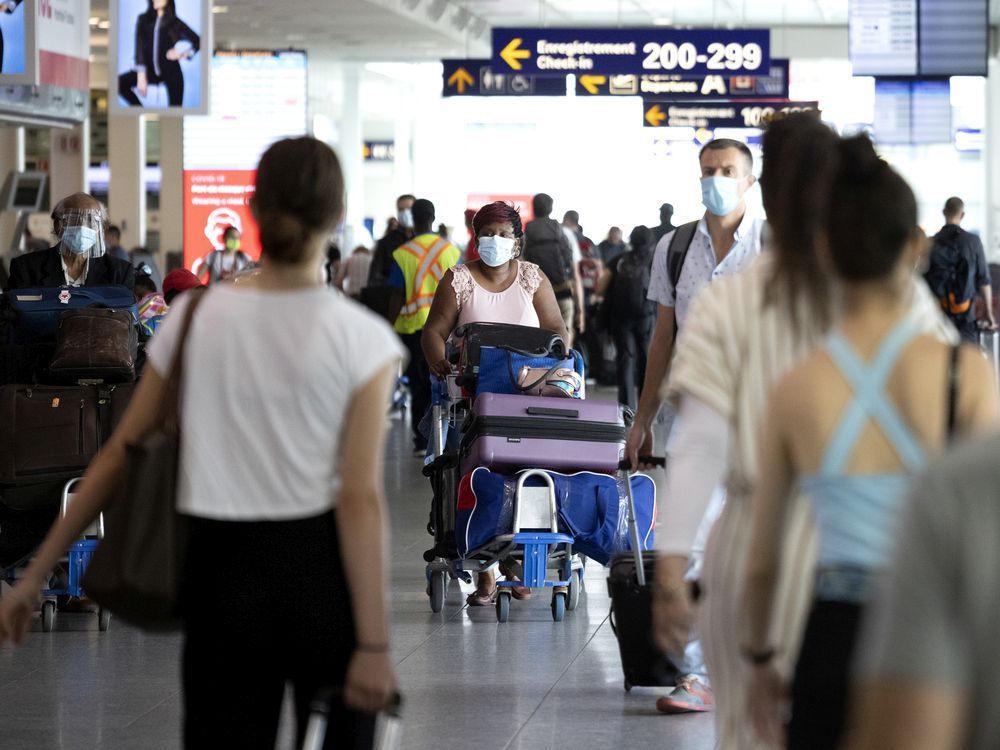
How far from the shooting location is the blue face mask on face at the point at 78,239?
6.76 m

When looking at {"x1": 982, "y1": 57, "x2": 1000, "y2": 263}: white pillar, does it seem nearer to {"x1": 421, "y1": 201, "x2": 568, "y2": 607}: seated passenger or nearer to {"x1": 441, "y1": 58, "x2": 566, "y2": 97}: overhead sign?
{"x1": 441, "y1": 58, "x2": 566, "y2": 97}: overhead sign

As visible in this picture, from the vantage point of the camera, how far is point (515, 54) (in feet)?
64.2

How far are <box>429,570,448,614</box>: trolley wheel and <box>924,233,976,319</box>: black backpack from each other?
8649 millimetres

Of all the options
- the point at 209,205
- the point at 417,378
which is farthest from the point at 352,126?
the point at 417,378

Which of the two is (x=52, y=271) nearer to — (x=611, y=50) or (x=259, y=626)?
(x=259, y=626)

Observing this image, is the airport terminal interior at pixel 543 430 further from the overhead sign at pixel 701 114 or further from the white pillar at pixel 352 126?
the white pillar at pixel 352 126

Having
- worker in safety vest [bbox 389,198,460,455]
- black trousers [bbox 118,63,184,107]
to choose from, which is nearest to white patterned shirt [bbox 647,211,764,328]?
worker in safety vest [bbox 389,198,460,455]

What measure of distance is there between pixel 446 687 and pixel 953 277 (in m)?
9.96

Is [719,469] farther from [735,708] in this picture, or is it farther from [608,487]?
[608,487]

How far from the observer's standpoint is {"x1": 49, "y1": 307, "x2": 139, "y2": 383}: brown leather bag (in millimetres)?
6375

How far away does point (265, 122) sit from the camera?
67.0 ft

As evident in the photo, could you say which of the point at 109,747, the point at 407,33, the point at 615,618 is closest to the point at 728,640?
the point at 615,618

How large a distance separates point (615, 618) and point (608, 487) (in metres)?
1.73

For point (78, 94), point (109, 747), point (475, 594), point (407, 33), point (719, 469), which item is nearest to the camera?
point (719, 469)
